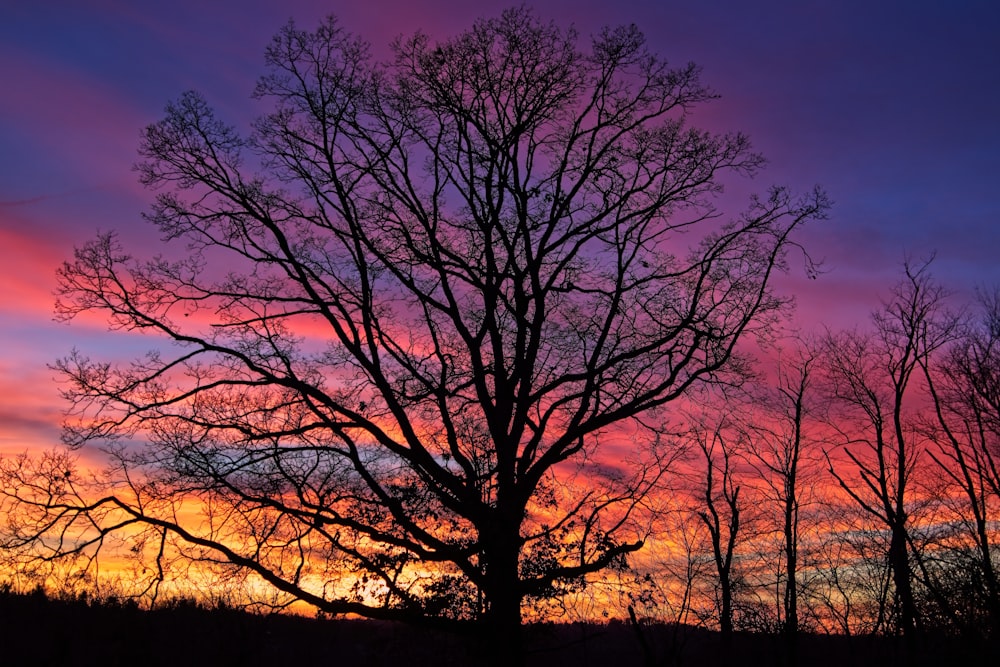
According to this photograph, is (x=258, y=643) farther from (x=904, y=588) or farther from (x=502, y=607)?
(x=904, y=588)

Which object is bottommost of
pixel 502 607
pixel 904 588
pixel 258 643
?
pixel 258 643

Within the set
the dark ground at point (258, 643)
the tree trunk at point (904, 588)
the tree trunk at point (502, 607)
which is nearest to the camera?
the tree trunk at point (502, 607)

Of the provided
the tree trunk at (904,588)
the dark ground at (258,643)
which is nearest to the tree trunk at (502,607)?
the dark ground at (258,643)

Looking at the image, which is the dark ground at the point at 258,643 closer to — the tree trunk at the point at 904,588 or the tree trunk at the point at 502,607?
the tree trunk at the point at 502,607

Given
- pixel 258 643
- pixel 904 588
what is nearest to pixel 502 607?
pixel 258 643

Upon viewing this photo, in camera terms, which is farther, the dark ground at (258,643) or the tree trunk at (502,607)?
the dark ground at (258,643)

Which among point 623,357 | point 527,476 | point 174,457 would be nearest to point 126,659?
point 174,457

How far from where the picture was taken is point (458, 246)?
19.3m

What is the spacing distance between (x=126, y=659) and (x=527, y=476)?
12.0m

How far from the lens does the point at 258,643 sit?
22.2 meters

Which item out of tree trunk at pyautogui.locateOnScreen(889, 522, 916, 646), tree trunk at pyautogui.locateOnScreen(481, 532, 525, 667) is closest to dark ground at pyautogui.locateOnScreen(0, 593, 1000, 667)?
tree trunk at pyautogui.locateOnScreen(481, 532, 525, 667)

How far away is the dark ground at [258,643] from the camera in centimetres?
1812

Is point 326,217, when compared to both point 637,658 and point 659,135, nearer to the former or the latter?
point 659,135

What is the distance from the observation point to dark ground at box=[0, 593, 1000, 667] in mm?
18125
